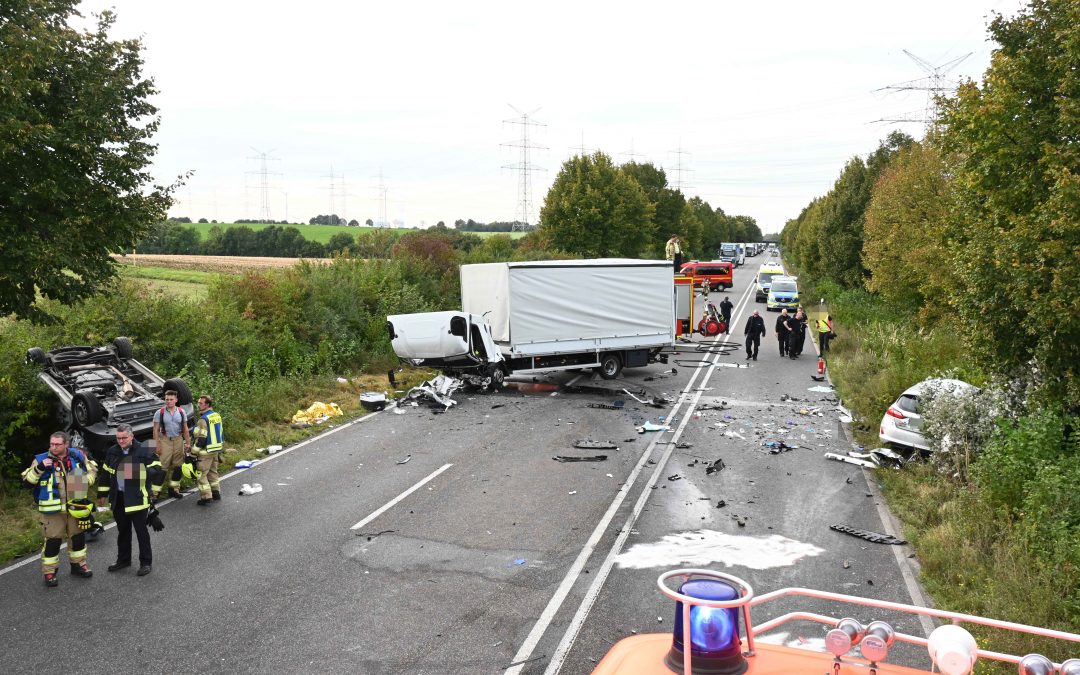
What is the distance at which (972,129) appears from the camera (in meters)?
10.3

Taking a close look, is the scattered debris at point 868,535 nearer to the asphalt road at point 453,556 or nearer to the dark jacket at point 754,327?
the asphalt road at point 453,556

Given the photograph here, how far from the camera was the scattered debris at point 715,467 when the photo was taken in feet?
40.3

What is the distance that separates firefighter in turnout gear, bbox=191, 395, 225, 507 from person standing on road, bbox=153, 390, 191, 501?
0.18m

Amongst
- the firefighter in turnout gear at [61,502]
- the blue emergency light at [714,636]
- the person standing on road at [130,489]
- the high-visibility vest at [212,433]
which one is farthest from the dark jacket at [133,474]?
the blue emergency light at [714,636]

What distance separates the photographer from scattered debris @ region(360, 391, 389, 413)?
17.6m

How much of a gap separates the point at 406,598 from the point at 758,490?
6.10 m

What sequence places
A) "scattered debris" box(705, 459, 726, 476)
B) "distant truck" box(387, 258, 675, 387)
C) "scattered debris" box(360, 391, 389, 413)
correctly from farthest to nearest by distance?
1. "distant truck" box(387, 258, 675, 387)
2. "scattered debris" box(360, 391, 389, 413)
3. "scattered debris" box(705, 459, 726, 476)

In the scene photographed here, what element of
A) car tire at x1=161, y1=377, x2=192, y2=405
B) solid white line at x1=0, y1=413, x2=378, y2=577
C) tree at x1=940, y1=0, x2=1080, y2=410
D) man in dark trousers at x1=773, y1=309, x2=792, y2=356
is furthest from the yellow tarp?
man in dark trousers at x1=773, y1=309, x2=792, y2=356

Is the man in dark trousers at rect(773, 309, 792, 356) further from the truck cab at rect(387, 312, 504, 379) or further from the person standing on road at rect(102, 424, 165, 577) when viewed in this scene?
the person standing on road at rect(102, 424, 165, 577)

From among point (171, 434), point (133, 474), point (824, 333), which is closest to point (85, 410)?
point (171, 434)

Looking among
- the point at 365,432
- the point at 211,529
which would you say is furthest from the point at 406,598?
the point at 365,432

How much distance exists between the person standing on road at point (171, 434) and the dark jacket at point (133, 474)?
2229mm

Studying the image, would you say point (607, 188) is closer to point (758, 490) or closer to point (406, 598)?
point (758, 490)

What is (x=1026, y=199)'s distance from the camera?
9.46m
